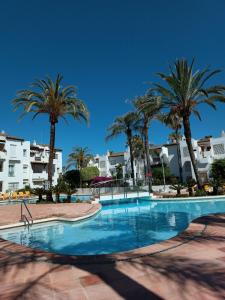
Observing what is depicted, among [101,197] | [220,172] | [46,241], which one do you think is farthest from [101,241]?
[220,172]

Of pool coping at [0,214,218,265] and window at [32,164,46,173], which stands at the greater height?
window at [32,164,46,173]

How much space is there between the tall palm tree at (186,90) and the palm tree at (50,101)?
30.9ft

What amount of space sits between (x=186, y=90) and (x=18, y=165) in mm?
36279

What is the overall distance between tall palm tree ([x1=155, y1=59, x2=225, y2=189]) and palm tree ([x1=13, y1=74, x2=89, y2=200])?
9412mm

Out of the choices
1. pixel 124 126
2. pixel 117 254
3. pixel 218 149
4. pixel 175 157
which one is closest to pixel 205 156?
pixel 218 149

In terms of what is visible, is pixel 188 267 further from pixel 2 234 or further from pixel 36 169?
pixel 36 169

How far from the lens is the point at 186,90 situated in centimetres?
2300

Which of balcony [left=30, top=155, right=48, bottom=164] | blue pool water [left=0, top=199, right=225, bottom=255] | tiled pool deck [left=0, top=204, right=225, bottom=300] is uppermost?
balcony [left=30, top=155, right=48, bottom=164]

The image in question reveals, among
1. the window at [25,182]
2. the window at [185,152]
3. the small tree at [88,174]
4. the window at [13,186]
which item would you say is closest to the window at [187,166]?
the window at [185,152]

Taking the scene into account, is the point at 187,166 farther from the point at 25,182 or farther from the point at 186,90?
the point at 25,182

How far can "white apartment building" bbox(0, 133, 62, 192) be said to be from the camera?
4453 centimetres

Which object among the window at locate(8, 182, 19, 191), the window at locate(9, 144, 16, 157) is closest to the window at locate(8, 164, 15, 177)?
Result: the window at locate(8, 182, 19, 191)

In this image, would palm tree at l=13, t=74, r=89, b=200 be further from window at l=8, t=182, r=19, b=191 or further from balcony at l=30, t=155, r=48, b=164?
balcony at l=30, t=155, r=48, b=164

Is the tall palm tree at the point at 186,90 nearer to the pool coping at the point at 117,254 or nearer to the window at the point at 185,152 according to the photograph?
the pool coping at the point at 117,254
